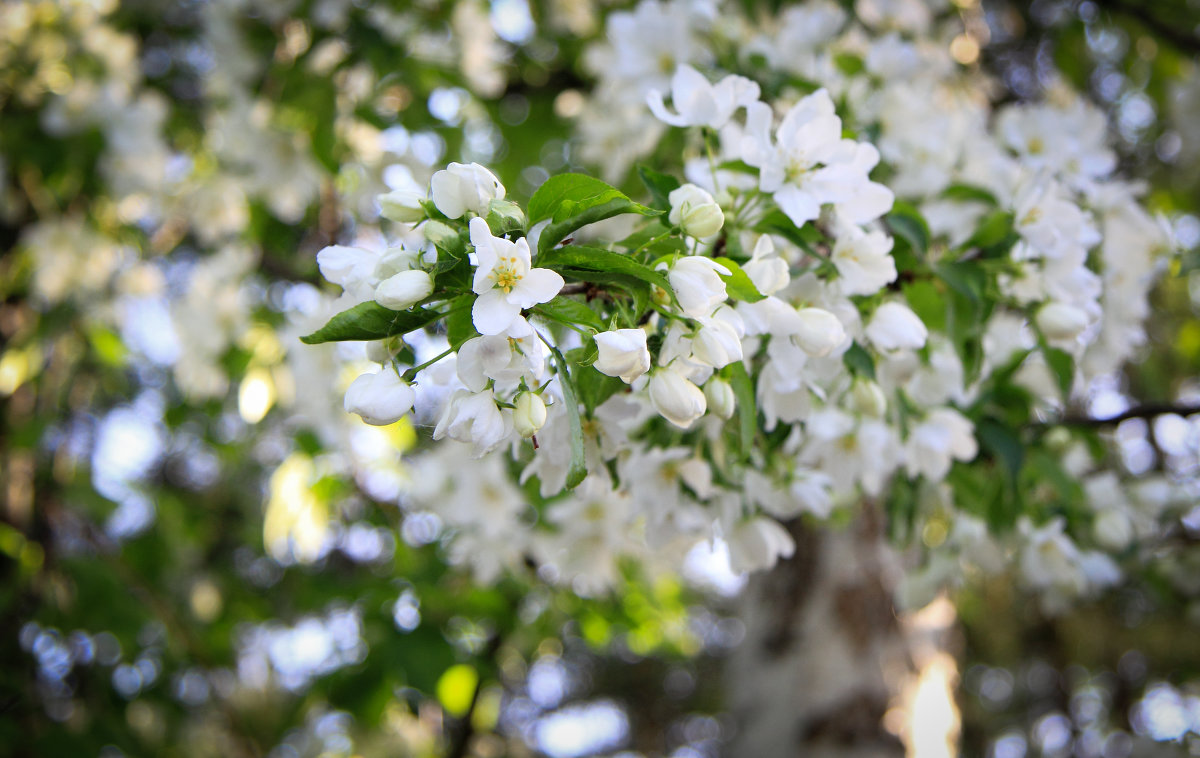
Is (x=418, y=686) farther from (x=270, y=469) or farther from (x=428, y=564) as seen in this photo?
(x=270, y=469)

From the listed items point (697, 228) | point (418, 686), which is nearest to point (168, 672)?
point (418, 686)

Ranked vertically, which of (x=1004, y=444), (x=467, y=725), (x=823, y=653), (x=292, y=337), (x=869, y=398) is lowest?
(x=467, y=725)

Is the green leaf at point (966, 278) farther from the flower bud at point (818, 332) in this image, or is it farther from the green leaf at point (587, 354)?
the green leaf at point (587, 354)

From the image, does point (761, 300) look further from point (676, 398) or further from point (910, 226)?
point (910, 226)

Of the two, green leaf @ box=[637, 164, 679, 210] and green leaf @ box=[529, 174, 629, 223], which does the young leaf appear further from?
green leaf @ box=[637, 164, 679, 210]

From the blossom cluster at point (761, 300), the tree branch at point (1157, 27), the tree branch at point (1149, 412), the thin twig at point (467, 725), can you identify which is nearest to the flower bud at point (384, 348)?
the blossom cluster at point (761, 300)

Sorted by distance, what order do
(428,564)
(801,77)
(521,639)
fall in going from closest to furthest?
(801,77)
(428,564)
(521,639)

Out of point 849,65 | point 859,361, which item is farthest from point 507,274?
point 849,65
